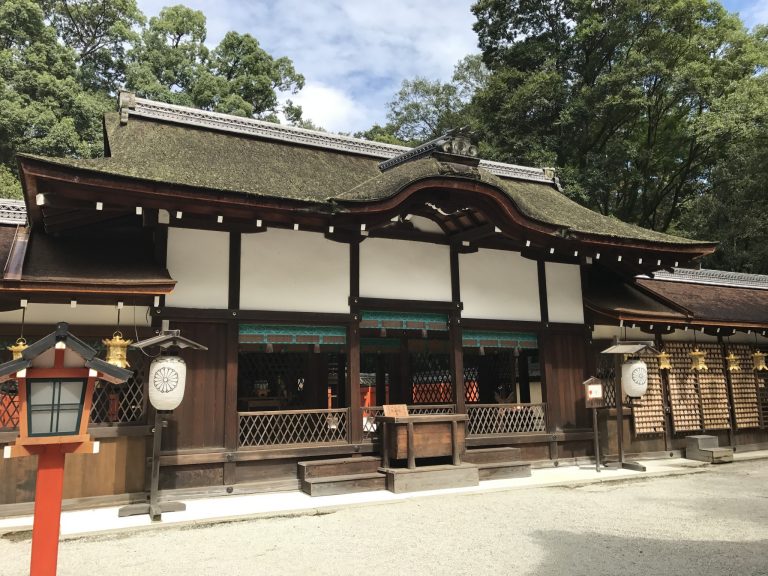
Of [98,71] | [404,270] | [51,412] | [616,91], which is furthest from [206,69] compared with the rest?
[51,412]

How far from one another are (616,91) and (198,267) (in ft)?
63.9

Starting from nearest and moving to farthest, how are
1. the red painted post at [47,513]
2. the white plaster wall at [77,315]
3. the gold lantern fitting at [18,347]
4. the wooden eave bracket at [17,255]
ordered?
the red painted post at [47,513] → the wooden eave bracket at [17,255] → the gold lantern fitting at [18,347] → the white plaster wall at [77,315]

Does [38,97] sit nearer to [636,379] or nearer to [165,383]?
[165,383]

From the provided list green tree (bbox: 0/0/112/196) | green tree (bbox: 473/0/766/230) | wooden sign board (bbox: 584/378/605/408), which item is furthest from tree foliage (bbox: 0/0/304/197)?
wooden sign board (bbox: 584/378/605/408)

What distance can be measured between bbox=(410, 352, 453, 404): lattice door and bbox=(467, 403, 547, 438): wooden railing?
3724mm

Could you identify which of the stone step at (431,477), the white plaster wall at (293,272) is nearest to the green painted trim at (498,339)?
the stone step at (431,477)

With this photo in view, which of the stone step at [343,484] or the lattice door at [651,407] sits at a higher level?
the lattice door at [651,407]

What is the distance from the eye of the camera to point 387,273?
9625 millimetres

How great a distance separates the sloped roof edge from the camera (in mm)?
10367

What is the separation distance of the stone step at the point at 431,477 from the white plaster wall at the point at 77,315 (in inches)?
164

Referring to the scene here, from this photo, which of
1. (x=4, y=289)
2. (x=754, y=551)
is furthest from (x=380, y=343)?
(x=754, y=551)

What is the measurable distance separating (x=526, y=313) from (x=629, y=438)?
128 inches

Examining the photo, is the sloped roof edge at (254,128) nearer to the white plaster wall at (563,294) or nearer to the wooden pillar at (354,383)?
the white plaster wall at (563,294)

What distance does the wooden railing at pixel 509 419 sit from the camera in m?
10.2
